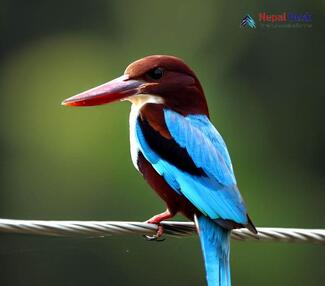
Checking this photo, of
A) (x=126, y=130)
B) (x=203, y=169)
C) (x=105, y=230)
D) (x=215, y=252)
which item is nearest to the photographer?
(x=105, y=230)

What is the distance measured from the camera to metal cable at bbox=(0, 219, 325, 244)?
1.61 metres

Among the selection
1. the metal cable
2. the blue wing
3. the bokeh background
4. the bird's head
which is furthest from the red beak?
the metal cable

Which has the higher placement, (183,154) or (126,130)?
(126,130)

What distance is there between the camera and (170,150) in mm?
1884

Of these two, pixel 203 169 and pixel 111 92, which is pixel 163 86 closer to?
pixel 111 92

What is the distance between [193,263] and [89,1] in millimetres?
1065

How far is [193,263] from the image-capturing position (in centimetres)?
242

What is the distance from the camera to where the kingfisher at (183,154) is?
1.77 meters

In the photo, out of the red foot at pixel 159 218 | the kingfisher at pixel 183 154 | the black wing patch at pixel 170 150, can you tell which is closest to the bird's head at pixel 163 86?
the kingfisher at pixel 183 154

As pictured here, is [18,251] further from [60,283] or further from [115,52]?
[115,52]

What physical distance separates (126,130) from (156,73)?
540mm

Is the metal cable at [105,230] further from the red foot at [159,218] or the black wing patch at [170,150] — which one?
the black wing patch at [170,150]

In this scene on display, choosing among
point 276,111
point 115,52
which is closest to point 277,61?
point 276,111

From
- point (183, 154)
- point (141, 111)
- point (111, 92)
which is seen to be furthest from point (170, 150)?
point (111, 92)
